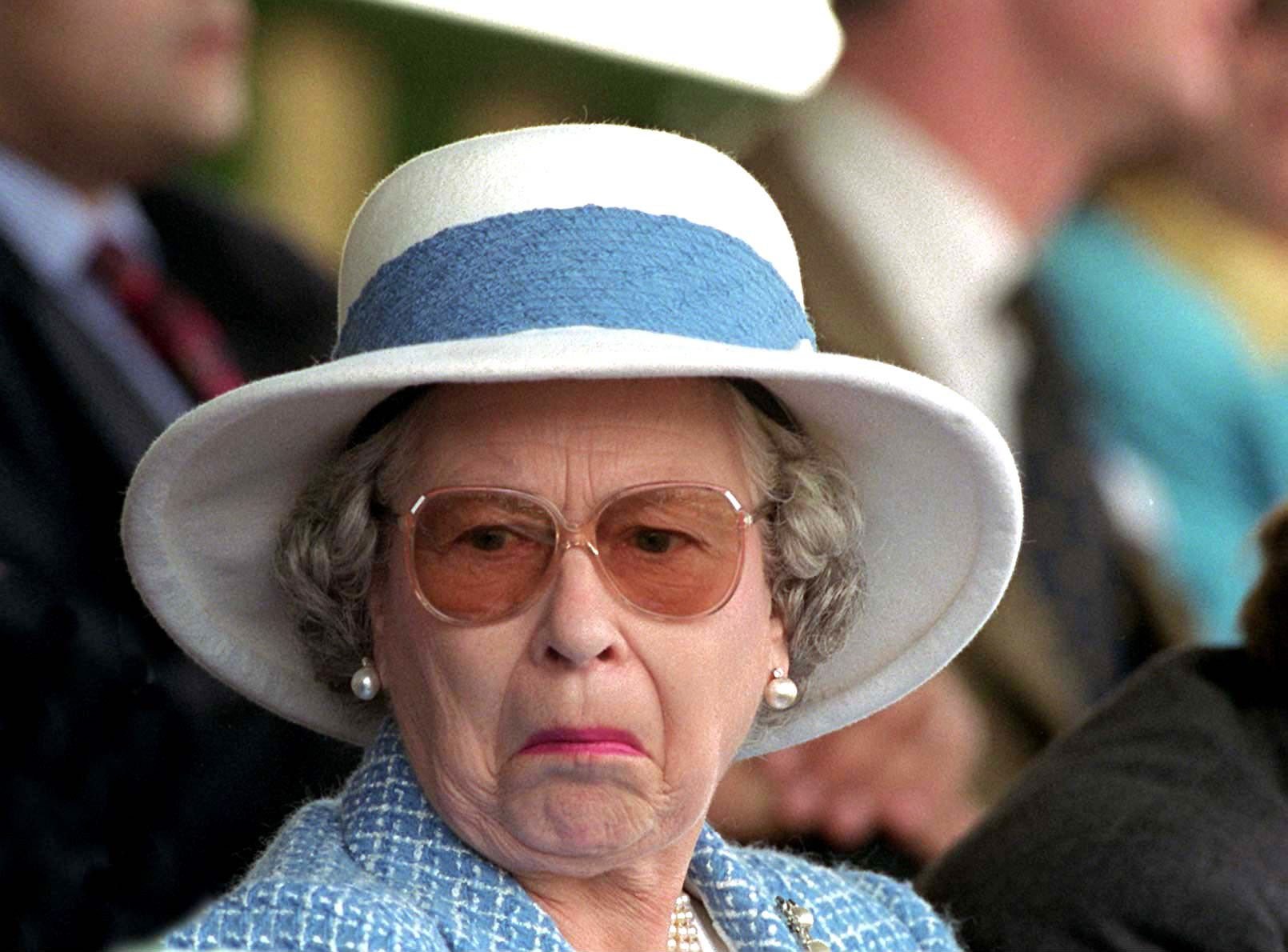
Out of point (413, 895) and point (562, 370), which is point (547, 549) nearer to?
point (562, 370)

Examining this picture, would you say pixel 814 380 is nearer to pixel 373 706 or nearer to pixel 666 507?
pixel 666 507

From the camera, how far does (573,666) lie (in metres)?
1.94

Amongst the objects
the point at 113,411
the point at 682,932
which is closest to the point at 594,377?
the point at 682,932

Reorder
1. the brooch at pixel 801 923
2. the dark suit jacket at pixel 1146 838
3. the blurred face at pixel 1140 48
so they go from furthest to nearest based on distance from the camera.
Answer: the blurred face at pixel 1140 48 → the dark suit jacket at pixel 1146 838 → the brooch at pixel 801 923

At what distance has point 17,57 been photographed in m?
3.08

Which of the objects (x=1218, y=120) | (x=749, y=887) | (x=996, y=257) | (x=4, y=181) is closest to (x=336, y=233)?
(x=4, y=181)

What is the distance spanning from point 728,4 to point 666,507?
2483 millimetres

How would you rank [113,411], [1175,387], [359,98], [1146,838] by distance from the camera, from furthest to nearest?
1. [1175,387]
2. [359,98]
3. [113,411]
4. [1146,838]

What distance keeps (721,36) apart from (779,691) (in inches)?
94.2

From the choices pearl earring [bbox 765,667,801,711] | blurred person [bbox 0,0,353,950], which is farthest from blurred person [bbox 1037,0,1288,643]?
pearl earring [bbox 765,667,801,711]

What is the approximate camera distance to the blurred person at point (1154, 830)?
2557 mm

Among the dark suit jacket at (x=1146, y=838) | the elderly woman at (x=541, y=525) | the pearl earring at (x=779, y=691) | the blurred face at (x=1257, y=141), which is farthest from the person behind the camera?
the blurred face at (x=1257, y=141)

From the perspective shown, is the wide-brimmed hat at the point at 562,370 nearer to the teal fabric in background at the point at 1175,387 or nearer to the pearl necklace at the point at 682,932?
the pearl necklace at the point at 682,932

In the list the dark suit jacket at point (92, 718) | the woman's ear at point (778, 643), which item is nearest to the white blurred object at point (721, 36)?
the dark suit jacket at point (92, 718)
